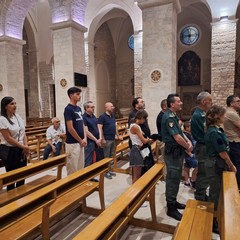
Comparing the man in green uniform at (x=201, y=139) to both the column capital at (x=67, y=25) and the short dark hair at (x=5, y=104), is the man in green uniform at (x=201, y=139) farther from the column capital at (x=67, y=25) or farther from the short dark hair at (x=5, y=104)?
the column capital at (x=67, y=25)

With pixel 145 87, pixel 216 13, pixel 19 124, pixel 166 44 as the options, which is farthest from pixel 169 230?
pixel 216 13

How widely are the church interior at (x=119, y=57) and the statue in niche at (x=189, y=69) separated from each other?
7 cm

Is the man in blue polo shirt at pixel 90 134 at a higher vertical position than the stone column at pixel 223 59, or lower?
lower

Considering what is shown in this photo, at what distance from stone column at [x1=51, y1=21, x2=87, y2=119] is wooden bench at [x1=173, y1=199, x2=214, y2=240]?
22.1ft

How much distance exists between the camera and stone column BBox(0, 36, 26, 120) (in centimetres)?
990

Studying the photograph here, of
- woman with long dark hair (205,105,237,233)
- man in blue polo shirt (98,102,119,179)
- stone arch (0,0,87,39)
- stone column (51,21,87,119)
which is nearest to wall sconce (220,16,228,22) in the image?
stone arch (0,0,87,39)

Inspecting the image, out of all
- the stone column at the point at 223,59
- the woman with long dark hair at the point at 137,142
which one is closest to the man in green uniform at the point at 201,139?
the woman with long dark hair at the point at 137,142

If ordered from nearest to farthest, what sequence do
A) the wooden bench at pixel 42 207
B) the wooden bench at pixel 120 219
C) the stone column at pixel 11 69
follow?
the wooden bench at pixel 120 219
the wooden bench at pixel 42 207
the stone column at pixel 11 69

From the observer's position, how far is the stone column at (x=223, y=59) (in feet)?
31.4

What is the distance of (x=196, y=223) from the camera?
191 cm

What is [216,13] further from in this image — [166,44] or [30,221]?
[30,221]

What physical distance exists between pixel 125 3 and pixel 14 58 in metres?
6.48

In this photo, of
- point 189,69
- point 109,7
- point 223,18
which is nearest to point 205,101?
point 223,18

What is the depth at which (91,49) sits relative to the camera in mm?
13445
